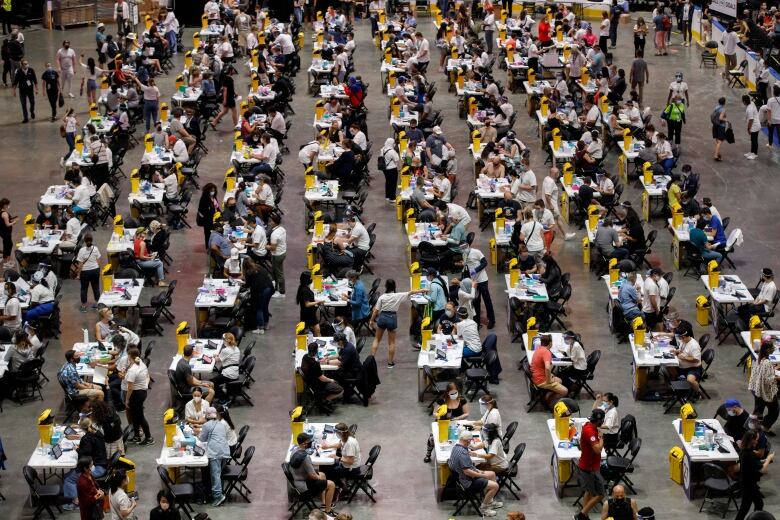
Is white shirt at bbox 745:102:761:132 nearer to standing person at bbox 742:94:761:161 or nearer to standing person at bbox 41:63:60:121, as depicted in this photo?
standing person at bbox 742:94:761:161

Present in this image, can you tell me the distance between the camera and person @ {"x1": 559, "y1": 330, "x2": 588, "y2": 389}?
22625 millimetres

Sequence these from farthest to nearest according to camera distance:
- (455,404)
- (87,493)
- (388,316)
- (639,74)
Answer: (639,74) < (388,316) < (455,404) < (87,493)

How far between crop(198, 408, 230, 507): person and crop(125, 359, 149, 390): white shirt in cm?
174

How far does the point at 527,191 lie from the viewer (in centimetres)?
2870

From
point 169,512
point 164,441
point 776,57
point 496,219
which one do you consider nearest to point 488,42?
point 776,57

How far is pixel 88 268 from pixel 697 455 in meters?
11.1

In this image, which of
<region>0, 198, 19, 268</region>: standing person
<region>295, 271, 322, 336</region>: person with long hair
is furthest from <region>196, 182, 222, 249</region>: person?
<region>295, 271, 322, 336</region>: person with long hair

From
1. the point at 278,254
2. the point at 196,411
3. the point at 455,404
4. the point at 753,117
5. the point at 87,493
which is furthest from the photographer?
the point at 753,117

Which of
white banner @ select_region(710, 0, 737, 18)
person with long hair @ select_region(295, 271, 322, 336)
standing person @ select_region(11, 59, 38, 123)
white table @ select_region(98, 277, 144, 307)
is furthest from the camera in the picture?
white banner @ select_region(710, 0, 737, 18)

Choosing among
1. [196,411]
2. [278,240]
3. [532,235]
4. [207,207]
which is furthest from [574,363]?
[207,207]

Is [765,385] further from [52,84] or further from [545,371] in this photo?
[52,84]

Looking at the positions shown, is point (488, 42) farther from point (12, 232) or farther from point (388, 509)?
point (388, 509)

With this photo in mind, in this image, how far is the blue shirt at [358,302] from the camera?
2462 cm

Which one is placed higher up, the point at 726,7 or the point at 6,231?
the point at 726,7
